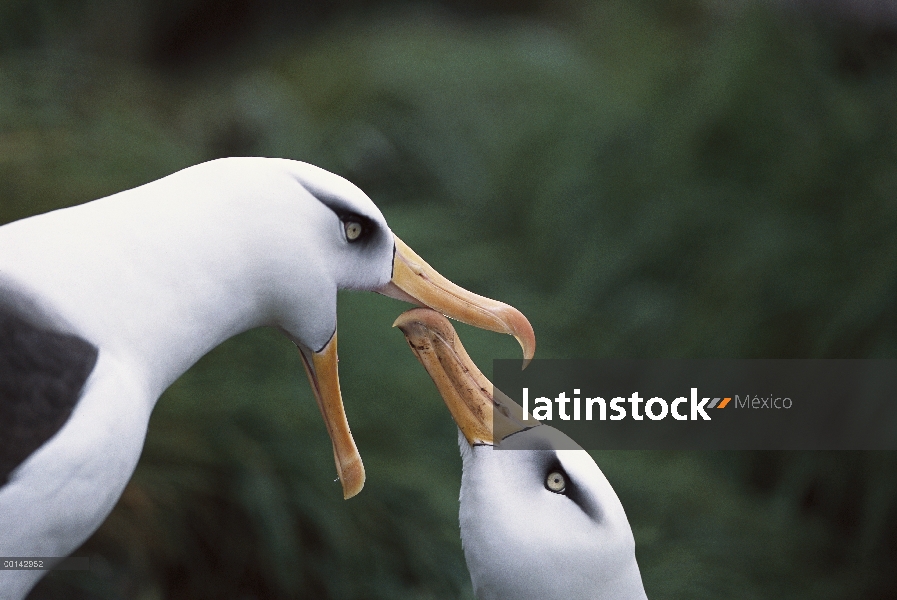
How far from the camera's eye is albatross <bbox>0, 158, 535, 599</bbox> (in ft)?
5.13

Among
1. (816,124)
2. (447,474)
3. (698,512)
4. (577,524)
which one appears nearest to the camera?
(577,524)

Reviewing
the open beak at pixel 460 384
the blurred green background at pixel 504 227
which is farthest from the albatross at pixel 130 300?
the blurred green background at pixel 504 227

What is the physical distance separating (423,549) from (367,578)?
170 millimetres

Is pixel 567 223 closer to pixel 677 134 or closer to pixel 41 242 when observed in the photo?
pixel 677 134

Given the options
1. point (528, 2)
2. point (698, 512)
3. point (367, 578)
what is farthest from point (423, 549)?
point (528, 2)

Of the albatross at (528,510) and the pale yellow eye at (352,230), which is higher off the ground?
the pale yellow eye at (352,230)

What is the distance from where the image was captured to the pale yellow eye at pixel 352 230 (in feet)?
5.87

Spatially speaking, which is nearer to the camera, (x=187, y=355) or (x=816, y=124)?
(x=187, y=355)

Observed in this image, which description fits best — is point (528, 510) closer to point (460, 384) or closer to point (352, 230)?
point (460, 384)

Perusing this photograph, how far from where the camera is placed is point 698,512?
12.4 feet

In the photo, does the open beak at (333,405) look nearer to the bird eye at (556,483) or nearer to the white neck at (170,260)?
the white neck at (170,260)

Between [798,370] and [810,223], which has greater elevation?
[810,223]

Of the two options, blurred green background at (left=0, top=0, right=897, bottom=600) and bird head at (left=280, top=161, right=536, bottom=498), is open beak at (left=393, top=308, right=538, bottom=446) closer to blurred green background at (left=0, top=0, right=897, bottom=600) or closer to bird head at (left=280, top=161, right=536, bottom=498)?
bird head at (left=280, top=161, right=536, bottom=498)

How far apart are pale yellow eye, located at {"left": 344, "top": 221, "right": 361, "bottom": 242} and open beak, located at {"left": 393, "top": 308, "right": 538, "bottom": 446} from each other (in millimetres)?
211
